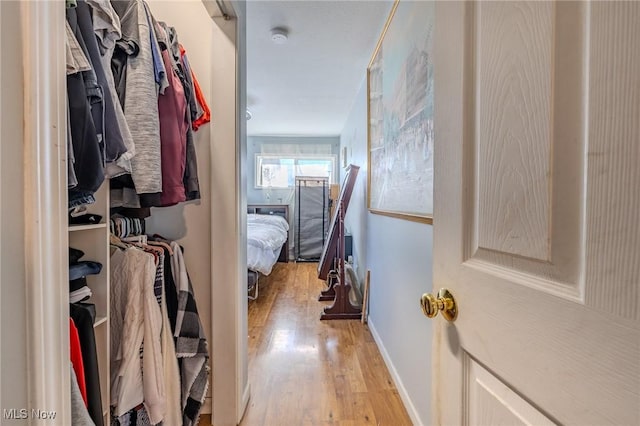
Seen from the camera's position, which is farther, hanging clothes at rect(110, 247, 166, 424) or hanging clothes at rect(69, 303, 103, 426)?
hanging clothes at rect(110, 247, 166, 424)

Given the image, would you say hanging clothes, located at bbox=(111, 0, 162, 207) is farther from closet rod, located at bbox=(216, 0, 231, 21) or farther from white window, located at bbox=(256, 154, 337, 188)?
white window, located at bbox=(256, 154, 337, 188)

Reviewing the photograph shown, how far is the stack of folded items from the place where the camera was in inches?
35.4

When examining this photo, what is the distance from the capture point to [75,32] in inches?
29.7

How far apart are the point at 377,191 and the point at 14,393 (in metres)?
2.19

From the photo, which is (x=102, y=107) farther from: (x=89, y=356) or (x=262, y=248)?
(x=262, y=248)

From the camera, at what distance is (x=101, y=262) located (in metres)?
1.01

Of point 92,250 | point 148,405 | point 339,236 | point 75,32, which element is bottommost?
point 148,405

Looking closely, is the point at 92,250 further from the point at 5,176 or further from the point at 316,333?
the point at 316,333

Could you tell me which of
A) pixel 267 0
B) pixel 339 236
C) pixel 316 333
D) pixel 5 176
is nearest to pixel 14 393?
pixel 5 176

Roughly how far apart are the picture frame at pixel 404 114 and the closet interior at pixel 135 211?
36.3 inches

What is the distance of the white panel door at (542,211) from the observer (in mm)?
334

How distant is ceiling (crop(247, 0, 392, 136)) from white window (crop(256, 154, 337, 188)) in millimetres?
1677

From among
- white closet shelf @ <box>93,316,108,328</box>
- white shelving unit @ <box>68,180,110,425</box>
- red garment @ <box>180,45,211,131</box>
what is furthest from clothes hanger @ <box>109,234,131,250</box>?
red garment @ <box>180,45,211,131</box>

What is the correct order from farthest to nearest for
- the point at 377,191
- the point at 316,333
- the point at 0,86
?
the point at 316,333, the point at 377,191, the point at 0,86
